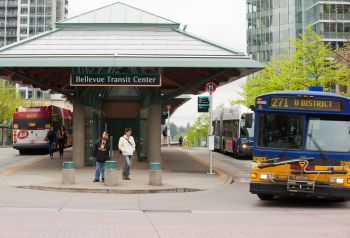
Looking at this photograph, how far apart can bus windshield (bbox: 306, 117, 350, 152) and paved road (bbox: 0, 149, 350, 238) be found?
157 centimetres

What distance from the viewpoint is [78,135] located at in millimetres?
23594

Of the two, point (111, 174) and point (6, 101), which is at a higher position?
point (6, 101)

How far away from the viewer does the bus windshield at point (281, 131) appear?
13672mm

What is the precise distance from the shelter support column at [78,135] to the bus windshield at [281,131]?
37.3 feet

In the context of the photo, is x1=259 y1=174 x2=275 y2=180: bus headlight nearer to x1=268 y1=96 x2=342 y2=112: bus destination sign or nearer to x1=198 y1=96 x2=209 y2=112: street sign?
x1=268 y1=96 x2=342 y2=112: bus destination sign

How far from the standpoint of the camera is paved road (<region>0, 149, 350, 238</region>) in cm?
981

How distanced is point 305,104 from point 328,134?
3.06 feet

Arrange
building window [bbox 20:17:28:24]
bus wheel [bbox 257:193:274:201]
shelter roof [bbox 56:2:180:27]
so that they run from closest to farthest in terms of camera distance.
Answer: bus wheel [bbox 257:193:274:201]
shelter roof [bbox 56:2:180:27]
building window [bbox 20:17:28:24]

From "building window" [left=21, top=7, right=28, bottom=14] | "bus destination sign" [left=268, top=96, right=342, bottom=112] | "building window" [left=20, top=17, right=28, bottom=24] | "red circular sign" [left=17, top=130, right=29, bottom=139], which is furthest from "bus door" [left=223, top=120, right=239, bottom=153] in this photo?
"building window" [left=21, top=7, right=28, bottom=14]

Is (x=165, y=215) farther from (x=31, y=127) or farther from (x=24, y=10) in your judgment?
(x=24, y=10)

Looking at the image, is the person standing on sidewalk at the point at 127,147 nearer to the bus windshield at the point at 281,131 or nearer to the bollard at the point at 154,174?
the bollard at the point at 154,174

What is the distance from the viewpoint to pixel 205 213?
1270 centimetres

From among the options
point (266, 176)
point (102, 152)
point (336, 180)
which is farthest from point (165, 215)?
point (102, 152)

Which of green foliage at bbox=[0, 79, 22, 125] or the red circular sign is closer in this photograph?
the red circular sign
